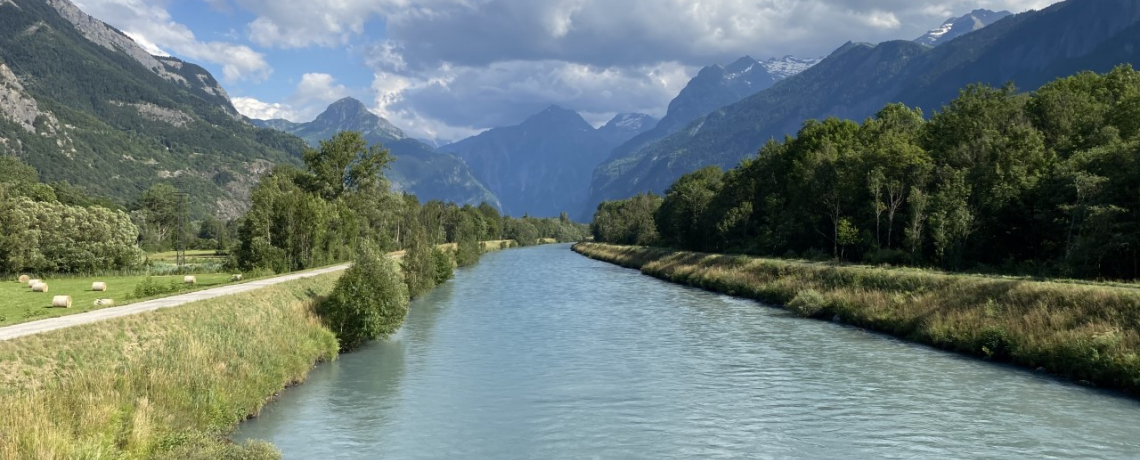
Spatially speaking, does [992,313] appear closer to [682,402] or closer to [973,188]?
[682,402]

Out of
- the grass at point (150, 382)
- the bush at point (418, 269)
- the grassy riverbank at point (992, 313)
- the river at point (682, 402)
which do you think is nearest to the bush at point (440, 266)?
the bush at point (418, 269)

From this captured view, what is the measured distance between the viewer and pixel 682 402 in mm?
25406

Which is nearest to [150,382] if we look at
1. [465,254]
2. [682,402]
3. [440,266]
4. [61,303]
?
[682,402]

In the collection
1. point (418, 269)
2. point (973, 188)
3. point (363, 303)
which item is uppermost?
point (973, 188)

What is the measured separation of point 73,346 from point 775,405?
24.6m

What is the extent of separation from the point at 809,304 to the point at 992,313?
51.8ft

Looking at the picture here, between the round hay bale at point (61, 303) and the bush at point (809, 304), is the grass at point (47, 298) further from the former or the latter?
the bush at point (809, 304)

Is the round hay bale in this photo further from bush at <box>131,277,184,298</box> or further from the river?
the river

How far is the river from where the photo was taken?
20.1 m

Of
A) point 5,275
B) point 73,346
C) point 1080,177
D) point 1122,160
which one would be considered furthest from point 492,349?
point 5,275

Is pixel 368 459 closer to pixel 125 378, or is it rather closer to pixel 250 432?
pixel 250 432

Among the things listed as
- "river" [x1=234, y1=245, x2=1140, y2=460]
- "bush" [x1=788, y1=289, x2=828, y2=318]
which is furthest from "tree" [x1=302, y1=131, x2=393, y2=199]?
"bush" [x1=788, y1=289, x2=828, y2=318]

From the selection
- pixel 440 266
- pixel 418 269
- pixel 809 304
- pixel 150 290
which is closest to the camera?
pixel 150 290

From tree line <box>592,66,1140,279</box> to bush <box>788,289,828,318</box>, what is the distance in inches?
472
